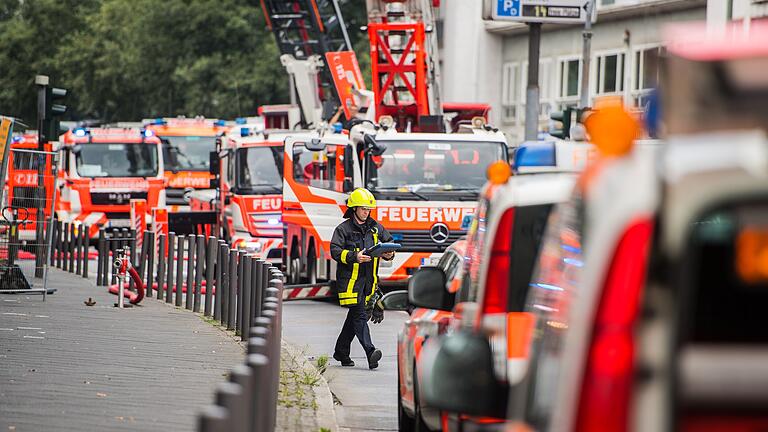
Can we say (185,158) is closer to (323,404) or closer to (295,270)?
(295,270)

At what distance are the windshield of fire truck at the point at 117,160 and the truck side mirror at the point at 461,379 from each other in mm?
30941

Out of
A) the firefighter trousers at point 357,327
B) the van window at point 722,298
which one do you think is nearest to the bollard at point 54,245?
the firefighter trousers at point 357,327

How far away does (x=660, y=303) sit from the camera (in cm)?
285

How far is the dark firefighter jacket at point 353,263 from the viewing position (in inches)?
561

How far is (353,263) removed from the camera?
563 inches

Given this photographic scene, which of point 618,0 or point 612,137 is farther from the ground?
point 618,0

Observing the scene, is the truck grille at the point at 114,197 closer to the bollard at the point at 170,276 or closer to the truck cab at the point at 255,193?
the truck cab at the point at 255,193

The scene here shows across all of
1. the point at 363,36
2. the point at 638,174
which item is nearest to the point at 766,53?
the point at 638,174

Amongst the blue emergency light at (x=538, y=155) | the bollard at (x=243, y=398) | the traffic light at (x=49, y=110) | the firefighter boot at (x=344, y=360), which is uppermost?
the traffic light at (x=49, y=110)

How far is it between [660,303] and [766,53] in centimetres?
52

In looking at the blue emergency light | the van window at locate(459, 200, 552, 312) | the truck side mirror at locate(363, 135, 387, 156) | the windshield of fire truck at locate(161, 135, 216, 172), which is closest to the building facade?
the windshield of fire truck at locate(161, 135, 216, 172)

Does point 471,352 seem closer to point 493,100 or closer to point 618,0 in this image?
point 618,0

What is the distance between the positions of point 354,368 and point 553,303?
1042 cm

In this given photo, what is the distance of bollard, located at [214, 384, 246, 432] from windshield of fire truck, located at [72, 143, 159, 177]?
29.7 m
